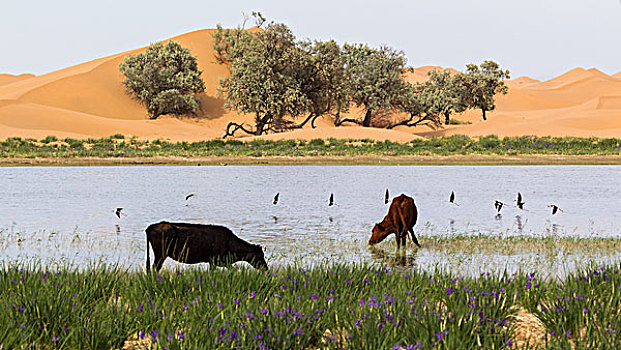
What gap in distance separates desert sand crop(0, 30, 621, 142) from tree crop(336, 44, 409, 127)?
5.24 m

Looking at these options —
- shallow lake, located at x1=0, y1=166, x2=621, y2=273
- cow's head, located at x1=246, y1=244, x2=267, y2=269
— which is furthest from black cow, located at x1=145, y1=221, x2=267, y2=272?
shallow lake, located at x1=0, y1=166, x2=621, y2=273

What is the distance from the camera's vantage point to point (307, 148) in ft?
154

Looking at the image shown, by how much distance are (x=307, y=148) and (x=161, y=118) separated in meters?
39.9

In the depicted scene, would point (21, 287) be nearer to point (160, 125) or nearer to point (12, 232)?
point (12, 232)

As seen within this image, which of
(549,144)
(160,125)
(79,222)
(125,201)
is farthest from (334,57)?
(79,222)

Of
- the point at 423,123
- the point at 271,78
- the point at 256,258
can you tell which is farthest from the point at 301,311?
the point at 423,123

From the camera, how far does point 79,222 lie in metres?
16.6

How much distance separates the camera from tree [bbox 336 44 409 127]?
241ft

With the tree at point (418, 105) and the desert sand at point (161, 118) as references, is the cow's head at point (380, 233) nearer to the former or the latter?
the desert sand at point (161, 118)

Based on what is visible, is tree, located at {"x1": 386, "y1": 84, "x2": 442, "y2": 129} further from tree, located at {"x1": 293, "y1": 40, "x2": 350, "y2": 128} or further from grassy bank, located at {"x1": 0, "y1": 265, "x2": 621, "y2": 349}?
grassy bank, located at {"x1": 0, "y1": 265, "x2": 621, "y2": 349}

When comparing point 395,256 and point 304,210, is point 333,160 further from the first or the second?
point 395,256

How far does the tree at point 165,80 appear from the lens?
268 feet

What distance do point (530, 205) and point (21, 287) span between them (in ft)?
54.6

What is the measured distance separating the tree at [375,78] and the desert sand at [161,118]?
5237 millimetres
